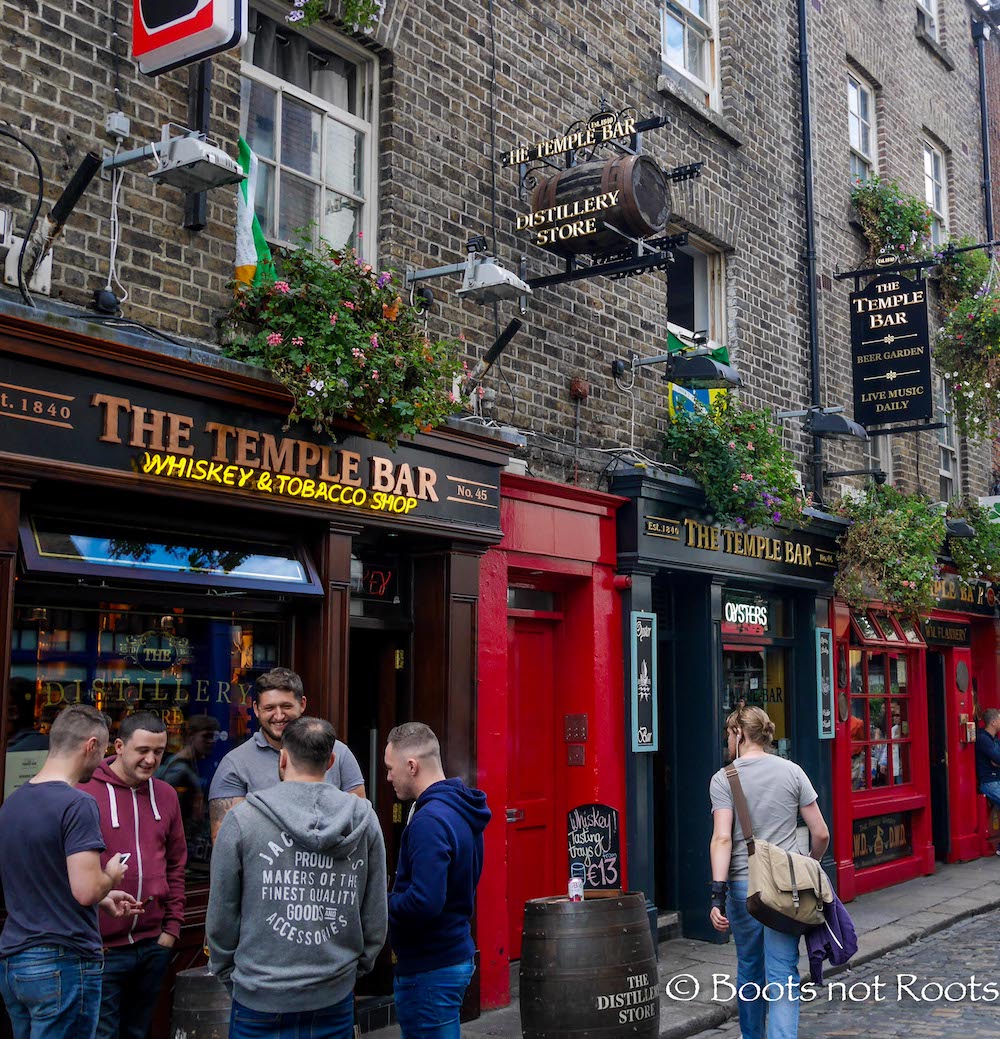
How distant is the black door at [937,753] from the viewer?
47.9 ft

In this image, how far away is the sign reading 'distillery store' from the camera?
545cm

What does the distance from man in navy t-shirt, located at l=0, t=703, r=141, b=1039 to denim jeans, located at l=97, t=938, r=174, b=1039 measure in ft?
1.98

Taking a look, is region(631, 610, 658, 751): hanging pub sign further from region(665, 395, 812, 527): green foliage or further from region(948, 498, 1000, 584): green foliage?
region(948, 498, 1000, 584): green foliage

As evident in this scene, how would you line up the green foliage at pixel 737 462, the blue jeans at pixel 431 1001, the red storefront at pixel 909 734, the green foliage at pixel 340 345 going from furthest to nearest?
1. the red storefront at pixel 909 734
2. the green foliage at pixel 737 462
3. the green foliage at pixel 340 345
4. the blue jeans at pixel 431 1001

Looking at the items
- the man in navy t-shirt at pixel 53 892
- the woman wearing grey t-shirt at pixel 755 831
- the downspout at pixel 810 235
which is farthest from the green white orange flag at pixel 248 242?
the downspout at pixel 810 235

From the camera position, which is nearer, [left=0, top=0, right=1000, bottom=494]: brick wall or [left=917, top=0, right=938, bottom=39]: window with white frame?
[left=0, top=0, right=1000, bottom=494]: brick wall

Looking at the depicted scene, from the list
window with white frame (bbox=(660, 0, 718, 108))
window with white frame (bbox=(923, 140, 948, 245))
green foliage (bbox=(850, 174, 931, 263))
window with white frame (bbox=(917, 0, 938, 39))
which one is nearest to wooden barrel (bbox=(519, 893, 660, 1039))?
window with white frame (bbox=(660, 0, 718, 108))

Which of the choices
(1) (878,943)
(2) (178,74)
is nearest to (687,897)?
(1) (878,943)

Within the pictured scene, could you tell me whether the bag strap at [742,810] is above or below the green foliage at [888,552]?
below

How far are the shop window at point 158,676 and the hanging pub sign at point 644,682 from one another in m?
3.26

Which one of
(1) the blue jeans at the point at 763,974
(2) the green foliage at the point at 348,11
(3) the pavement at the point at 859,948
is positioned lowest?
(3) the pavement at the point at 859,948

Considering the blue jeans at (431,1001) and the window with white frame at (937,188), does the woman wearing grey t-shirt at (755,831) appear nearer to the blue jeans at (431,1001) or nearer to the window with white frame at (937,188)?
the blue jeans at (431,1001)

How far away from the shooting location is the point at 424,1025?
459 cm

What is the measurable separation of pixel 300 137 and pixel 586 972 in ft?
16.7
